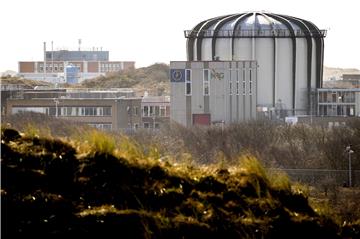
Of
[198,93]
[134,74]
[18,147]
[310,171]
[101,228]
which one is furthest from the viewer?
[134,74]

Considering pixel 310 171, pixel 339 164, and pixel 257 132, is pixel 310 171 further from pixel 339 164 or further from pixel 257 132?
pixel 257 132

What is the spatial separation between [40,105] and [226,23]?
1027 centimetres

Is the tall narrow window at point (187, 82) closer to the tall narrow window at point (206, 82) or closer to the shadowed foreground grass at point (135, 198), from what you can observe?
the tall narrow window at point (206, 82)

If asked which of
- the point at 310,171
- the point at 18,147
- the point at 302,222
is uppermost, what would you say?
the point at 18,147

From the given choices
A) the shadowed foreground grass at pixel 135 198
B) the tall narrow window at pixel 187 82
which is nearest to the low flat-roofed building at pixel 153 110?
the tall narrow window at pixel 187 82

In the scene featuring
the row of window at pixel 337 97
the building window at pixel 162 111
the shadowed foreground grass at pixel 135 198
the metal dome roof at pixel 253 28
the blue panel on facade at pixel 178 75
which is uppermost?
the metal dome roof at pixel 253 28

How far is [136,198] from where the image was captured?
21.2 ft

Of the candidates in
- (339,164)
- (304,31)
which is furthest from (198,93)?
(339,164)

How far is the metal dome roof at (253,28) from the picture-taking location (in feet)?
168

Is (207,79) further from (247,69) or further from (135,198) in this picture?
(135,198)

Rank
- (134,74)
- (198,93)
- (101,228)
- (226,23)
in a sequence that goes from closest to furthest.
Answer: (101,228), (198,93), (226,23), (134,74)

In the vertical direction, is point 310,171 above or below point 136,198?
below

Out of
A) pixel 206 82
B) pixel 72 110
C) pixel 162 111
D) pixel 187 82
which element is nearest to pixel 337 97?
pixel 162 111

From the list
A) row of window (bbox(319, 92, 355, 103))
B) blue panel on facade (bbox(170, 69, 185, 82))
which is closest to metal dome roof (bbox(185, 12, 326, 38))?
row of window (bbox(319, 92, 355, 103))
